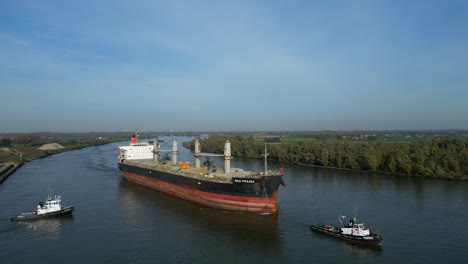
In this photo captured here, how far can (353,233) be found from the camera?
52.9 ft

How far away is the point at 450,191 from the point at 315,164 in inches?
800

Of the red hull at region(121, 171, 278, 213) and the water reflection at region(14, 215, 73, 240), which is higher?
the red hull at region(121, 171, 278, 213)

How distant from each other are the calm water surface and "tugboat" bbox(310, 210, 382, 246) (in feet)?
1.06

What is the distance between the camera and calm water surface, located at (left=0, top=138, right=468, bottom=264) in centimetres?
1474

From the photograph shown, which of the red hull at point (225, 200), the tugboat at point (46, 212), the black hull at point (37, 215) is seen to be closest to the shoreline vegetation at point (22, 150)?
the tugboat at point (46, 212)

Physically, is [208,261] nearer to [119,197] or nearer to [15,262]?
[15,262]

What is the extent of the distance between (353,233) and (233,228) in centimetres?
579

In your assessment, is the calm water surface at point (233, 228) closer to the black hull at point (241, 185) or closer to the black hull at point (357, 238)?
the black hull at point (357, 238)

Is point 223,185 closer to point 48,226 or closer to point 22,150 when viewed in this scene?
point 48,226

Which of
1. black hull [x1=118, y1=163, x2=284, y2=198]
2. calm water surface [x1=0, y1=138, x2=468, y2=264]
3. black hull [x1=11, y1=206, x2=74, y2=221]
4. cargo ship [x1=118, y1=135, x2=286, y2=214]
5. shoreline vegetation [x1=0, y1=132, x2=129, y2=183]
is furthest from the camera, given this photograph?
shoreline vegetation [x1=0, y1=132, x2=129, y2=183]

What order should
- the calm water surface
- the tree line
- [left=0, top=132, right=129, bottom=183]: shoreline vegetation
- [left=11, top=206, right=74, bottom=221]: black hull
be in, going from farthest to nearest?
1. [left=0, top=132, right=129, bottom=183]: shoreline vegetation
2. the tree line
3. [left=11, top=206, right=74, bottom=221]: black hull
4. the calm water surface

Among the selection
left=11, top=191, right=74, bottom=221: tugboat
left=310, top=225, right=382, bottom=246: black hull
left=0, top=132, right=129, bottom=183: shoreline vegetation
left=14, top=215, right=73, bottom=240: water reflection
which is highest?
left=0, top=132, right=129, bottom=183: shoreline vegetation

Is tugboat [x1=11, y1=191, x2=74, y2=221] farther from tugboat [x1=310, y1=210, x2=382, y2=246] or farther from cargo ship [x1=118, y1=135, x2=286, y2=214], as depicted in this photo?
tugboat [x1=310, y1=210, x2=382, y2=246]

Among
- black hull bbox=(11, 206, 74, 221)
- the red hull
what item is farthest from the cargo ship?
black hull bbox=(11, 206, 74, 221)
